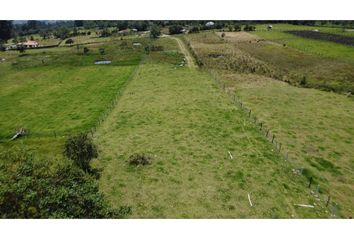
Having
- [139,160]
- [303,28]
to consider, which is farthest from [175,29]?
[139,160]

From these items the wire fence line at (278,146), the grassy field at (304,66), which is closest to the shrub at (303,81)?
the grassy field at (304,66)

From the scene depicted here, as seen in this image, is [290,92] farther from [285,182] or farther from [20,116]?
[20,116]

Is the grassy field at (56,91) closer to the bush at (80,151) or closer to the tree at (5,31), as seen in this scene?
the bush at (80,151)

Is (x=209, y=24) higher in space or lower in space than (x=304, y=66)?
higher

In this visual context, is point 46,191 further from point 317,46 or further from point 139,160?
point 317,46

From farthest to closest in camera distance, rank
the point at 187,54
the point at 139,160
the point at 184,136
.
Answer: the point at 187,54
the point at 184,136
the point at 139,160

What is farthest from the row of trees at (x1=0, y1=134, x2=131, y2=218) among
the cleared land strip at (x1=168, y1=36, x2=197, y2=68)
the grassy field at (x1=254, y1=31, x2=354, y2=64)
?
the grassy field at (x1=254, y1=31, x2=354, y2=64)
